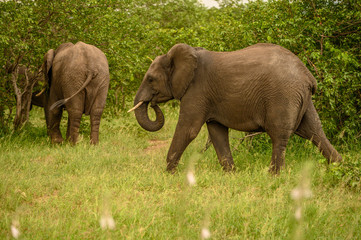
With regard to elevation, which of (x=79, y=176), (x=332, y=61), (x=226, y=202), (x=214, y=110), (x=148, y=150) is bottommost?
(x=148, y=150)

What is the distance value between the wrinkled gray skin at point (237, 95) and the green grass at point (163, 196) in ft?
1.48

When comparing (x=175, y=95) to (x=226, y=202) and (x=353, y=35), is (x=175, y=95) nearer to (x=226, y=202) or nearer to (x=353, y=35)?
(x=226, y=202)

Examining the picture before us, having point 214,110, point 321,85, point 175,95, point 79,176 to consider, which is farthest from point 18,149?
point 321,85

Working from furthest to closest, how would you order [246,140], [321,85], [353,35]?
[246,140] → [353,35] → [321,85]

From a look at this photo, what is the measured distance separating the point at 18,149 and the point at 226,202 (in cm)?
453

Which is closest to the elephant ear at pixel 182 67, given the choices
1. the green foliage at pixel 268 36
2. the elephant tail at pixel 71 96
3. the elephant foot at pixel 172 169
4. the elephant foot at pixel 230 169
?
the elephant foot at pixel 172 169

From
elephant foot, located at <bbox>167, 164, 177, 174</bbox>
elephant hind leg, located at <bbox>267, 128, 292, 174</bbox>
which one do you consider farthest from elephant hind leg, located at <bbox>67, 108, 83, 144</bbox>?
elephant hind leg, located at <bbox>267, 128, 292, 174</bbox>

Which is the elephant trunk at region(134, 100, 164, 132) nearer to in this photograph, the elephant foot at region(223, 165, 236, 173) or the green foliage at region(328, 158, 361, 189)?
the elephant foot at region(223, 165, 236, 173)

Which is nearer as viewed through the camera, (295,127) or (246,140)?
(295,127)

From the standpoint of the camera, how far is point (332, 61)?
6.82 m

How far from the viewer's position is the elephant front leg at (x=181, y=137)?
5.96 metres

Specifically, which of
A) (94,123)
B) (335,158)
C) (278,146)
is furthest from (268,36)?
(94,123)

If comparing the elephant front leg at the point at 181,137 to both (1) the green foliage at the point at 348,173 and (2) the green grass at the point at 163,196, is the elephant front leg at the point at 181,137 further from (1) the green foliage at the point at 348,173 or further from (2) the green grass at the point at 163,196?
(1) the green foliage at the point at 348,173

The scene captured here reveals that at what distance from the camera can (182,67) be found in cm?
596
